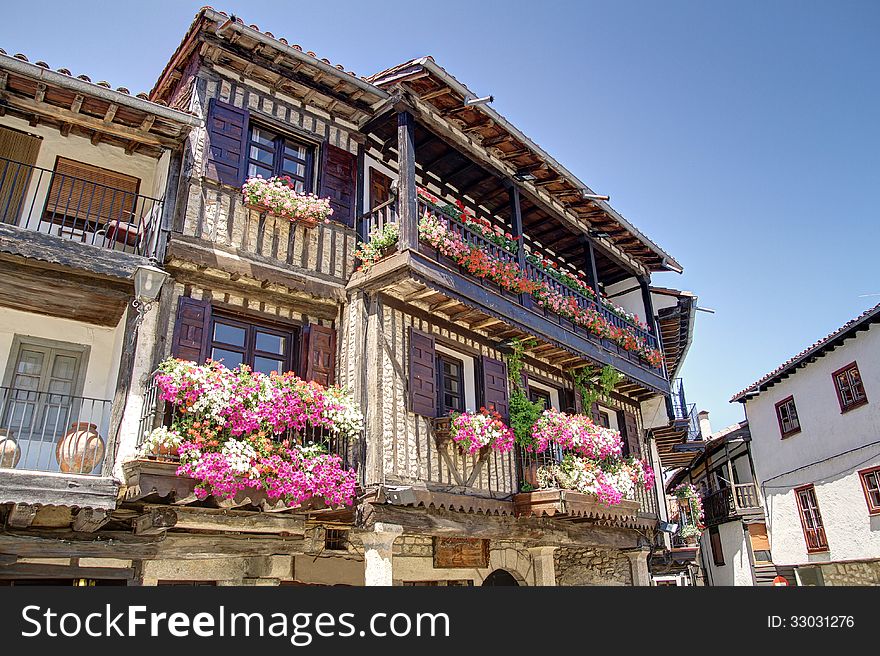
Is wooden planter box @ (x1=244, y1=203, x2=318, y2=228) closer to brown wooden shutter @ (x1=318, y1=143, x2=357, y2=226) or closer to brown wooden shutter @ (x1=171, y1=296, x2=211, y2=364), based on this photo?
brown wooden shutter @ (x1=318, y1=143, x2=357, y2=226)

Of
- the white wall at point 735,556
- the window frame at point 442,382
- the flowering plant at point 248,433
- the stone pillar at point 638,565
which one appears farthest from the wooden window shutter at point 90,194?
the white wall at point 735,556

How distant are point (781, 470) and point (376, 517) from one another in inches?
Result: 659

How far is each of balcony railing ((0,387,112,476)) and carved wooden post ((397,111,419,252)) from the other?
14.8 feet

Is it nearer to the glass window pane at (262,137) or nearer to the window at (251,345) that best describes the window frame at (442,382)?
the window at (251,345)

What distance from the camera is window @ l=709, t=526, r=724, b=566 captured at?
26.4 meters

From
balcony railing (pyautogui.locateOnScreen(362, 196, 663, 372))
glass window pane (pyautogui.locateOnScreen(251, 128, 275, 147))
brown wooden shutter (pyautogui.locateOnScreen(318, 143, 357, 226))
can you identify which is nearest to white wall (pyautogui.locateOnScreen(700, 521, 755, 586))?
balcony railing (pyautogui.locateOnScreen(362, 196, 663, 372))

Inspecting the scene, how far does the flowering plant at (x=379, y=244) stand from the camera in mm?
10367

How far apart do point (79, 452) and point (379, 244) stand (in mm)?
4843

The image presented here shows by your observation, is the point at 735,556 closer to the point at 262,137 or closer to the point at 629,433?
the point at 629,433

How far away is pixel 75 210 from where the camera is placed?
9.66 metres

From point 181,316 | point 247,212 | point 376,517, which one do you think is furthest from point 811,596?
point 247,212

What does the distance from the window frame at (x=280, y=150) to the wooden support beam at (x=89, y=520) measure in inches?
200

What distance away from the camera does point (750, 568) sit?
23.7 metres

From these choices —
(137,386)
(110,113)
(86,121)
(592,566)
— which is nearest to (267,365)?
(137,386)
